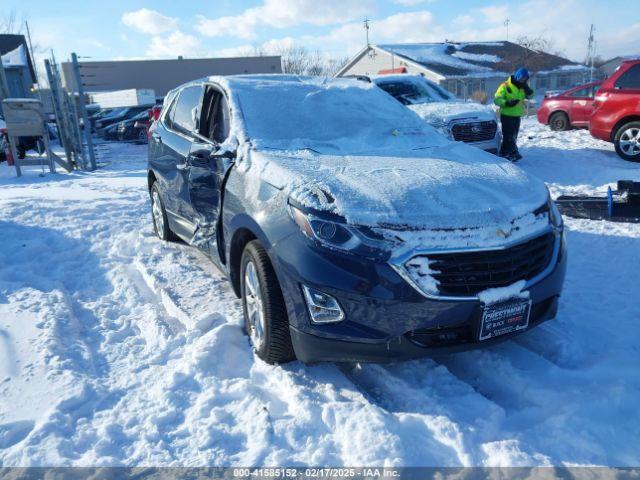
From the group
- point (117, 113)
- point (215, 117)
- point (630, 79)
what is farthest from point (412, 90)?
point (117, 113)

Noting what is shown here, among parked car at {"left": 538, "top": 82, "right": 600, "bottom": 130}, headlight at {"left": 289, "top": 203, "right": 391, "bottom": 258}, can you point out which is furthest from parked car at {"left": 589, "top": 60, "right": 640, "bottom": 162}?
headlight at {"left": 289, "top": 203, "right": 391, "bottom": 258}

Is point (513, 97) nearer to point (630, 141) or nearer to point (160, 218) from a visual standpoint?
point (630, 141)

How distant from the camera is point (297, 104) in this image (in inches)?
160

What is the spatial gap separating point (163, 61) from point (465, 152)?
49.9 metres

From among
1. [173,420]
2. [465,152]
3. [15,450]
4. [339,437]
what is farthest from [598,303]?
[15,450]

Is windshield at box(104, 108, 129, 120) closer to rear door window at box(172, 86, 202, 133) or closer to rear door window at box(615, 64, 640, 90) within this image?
rear door window at box(172, 86, 202, 133)

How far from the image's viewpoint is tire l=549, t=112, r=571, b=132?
13375 mm

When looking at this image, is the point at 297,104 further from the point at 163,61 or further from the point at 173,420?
the point at 163,61

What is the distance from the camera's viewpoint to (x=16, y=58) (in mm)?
31906

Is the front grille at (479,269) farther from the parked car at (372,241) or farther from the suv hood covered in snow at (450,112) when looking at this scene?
the suv hood covered in snow at (450,112)

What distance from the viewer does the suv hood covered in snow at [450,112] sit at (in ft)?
28.5

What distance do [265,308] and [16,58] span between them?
36.3 m

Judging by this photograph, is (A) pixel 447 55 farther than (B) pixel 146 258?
Yes

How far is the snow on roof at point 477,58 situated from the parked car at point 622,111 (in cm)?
3395
